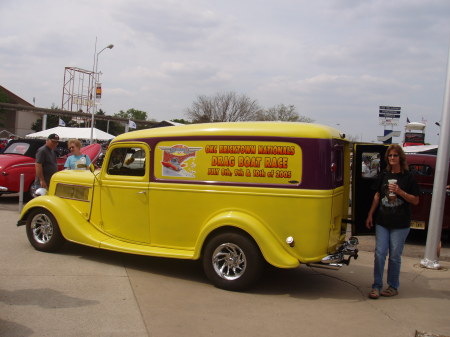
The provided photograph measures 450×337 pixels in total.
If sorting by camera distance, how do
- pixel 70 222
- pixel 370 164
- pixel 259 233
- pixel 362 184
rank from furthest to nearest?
pixel 70 222
pixel 370 164
pixel 362 184
pixel 259 233

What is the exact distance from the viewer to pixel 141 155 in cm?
612

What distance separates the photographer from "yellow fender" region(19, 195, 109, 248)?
628 centimetres

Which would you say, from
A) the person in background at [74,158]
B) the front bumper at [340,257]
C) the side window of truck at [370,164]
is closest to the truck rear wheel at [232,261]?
the front bumper at [340,257]

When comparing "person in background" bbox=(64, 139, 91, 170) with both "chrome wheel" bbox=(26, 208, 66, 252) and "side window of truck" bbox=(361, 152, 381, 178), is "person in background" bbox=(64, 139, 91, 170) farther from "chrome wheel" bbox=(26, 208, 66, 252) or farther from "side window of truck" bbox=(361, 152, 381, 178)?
"side window of truck" bbox=(361, 152, 381, 178)

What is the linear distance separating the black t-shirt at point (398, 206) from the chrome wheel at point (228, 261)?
1.79 m

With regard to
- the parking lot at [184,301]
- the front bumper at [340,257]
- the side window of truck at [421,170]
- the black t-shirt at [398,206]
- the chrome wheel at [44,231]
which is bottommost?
the parking lot at [184,301]

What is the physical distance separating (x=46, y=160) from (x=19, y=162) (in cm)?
386

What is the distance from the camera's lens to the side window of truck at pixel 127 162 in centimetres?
611

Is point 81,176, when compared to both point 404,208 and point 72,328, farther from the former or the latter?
point 404,208

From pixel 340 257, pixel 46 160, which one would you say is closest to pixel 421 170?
pixel 340 257

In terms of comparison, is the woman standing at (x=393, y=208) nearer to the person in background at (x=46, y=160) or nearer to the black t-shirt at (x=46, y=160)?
the person in background at (x=46, y=160)

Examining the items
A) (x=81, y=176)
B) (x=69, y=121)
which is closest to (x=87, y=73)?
(x=69, y=121)

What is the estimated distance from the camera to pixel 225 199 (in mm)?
5430

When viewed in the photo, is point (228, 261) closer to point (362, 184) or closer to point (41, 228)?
point (362, 184)
